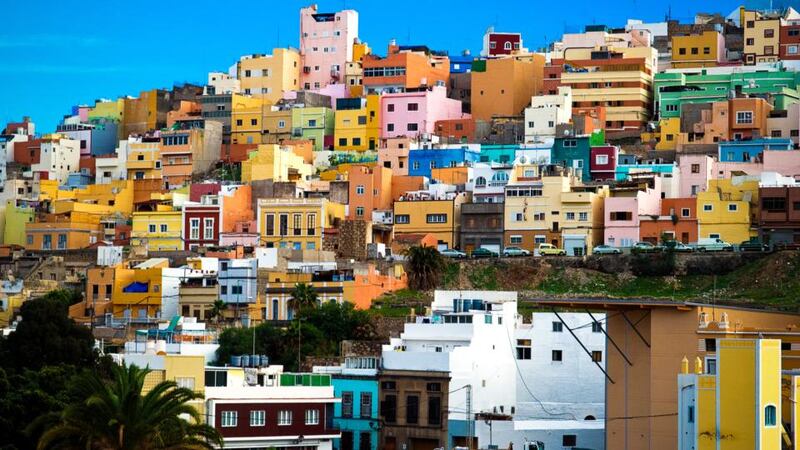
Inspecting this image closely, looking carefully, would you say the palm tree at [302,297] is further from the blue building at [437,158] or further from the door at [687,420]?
the door at [687,420]

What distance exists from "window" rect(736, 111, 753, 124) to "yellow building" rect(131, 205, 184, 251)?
2578 centimetres

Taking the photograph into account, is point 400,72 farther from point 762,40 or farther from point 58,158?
point 762,40

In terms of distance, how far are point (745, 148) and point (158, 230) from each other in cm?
2619

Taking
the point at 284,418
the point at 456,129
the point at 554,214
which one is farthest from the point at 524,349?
the point at 456,129

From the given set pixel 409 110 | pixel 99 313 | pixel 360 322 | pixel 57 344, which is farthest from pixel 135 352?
pixel 409 110

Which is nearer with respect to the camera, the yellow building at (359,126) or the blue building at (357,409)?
the blue building at (357,409)

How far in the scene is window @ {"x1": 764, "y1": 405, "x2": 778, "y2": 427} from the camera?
38.2 m

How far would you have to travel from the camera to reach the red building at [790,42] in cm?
9319

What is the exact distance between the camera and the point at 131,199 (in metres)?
85.6

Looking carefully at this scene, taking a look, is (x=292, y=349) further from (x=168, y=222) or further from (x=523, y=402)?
(x=168, y=222)

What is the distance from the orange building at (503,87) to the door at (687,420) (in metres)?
51.4

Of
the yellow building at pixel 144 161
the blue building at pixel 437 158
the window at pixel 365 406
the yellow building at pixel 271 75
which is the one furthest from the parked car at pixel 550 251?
the yellow building at pixel 271 75

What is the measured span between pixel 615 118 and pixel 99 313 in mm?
33170

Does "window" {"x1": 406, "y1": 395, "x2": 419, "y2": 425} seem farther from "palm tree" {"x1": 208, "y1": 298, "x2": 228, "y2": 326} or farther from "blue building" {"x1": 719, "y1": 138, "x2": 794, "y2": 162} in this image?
"blue building" {"x1": 719, "y1": 138, "x2": 794, "y2": 162}
